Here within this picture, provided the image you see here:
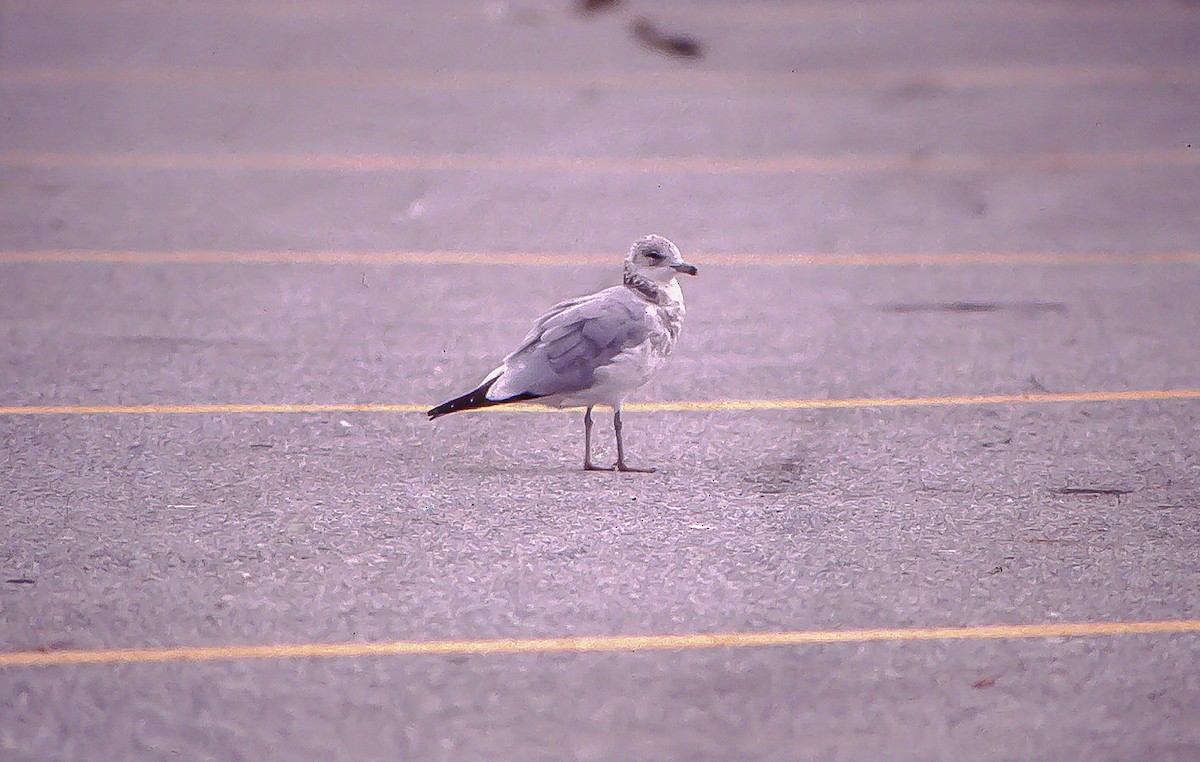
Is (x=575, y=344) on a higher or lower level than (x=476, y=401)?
higher

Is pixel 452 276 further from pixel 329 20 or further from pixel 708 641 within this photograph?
pixel 329 20

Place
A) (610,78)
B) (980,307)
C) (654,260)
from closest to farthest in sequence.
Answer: (654,260)
(980,307)
(610,78)

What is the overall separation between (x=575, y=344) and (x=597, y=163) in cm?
565

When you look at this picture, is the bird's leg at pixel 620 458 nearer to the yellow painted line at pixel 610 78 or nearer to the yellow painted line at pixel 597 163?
the yellow painted line at pixel 597 163

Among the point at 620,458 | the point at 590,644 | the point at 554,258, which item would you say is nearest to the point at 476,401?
the point at 620,458

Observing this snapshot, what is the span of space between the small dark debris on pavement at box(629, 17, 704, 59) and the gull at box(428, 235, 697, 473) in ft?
31.2

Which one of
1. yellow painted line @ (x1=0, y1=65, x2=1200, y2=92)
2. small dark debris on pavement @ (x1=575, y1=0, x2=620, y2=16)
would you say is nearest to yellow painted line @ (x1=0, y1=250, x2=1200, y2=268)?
yellow painted line @ (x1=0, y1=65, x2=1200, y2=92)

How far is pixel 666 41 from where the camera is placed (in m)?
16.6

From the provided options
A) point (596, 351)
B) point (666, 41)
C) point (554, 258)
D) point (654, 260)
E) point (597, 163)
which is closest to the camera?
point (596, 351)

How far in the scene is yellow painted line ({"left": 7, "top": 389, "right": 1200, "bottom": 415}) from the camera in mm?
7027

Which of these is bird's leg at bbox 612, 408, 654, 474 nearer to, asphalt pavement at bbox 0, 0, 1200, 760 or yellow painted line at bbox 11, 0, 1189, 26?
asphalt pavement at bbox 0, 0, 1200, 760

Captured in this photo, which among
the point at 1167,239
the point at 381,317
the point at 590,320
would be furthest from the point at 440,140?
the point at 590,320

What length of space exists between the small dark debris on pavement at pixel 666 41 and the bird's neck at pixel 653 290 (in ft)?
31.0

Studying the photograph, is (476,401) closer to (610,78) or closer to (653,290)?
(653,290)
